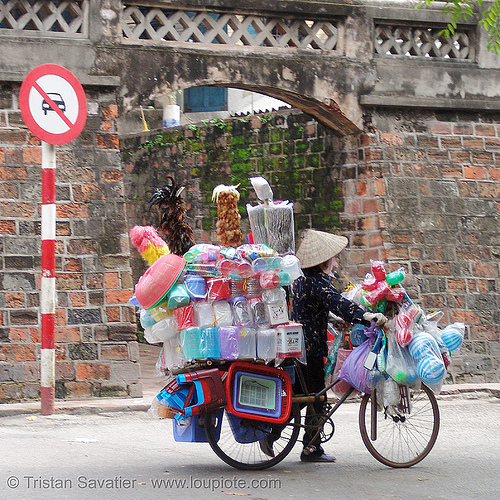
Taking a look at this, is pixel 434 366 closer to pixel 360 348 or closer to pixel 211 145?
pixel 360 348

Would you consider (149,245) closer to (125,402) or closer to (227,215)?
(227,215)

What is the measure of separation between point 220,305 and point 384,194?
526 centimetres

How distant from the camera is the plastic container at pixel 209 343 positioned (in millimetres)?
5738

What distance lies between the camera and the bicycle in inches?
235

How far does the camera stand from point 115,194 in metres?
9.46

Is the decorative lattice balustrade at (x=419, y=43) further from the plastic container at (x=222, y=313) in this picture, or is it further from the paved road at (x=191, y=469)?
the plastic container at (x=222, y=313)

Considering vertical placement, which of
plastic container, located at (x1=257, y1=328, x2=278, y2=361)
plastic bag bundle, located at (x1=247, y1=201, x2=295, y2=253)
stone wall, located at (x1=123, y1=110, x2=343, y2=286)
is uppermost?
stone wall, located at (x1=123, y1=110, x2=343, y2=286)

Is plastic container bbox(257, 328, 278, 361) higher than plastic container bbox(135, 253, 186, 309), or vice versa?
plastic container bbox(135, 253, 186, 309)

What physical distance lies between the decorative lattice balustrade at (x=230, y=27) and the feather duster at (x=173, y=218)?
12.3 ft

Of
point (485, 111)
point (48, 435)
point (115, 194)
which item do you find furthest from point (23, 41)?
point (485, 111)

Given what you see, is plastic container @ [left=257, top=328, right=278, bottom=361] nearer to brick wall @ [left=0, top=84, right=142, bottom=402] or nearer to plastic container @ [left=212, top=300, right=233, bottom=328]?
plastic container @ [left=212, top=300, right=233, bottom=328]

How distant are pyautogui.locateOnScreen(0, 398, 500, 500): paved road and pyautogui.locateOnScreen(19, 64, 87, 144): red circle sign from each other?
8.23 feet

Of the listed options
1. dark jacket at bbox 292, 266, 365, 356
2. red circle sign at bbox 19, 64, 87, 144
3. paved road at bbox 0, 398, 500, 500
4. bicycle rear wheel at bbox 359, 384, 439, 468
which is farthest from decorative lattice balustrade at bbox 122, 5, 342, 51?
bicycle rear wheel at bbox 359, 384, 439, 468

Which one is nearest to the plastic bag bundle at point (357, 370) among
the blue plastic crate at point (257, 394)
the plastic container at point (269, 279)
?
the blue plastic crate at point (257, 394)
